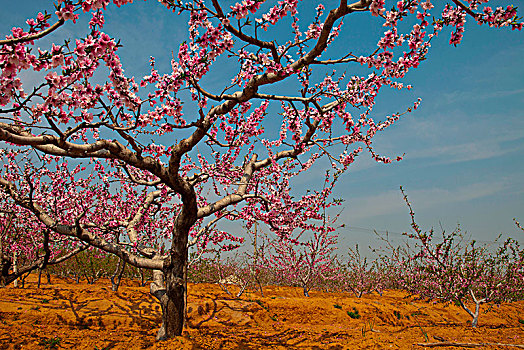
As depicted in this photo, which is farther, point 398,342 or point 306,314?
point 306,314

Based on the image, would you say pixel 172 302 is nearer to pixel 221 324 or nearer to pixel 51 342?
pixel 51 342

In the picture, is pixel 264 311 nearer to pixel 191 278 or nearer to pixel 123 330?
pixel 123 330

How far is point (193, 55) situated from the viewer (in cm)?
512

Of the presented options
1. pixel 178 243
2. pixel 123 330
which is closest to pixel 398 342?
pixel 178 243

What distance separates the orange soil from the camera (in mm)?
6262

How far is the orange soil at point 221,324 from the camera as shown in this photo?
20.5 ft

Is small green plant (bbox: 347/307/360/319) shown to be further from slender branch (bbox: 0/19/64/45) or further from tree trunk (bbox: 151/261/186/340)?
slender branch (bbox: 0/19/64/45)

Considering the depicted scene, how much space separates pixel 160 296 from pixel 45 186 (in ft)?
24.0

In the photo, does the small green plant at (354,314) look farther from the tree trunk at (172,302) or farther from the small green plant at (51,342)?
the small green plant at (51,342)

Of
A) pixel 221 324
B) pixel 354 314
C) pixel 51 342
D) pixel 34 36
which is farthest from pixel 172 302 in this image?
pixel 354 314

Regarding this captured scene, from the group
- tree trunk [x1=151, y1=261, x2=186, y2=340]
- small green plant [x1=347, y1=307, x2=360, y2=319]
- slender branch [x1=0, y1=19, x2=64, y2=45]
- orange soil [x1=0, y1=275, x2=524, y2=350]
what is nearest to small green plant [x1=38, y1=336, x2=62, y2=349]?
orange soil [x1=0, y1=275, x2=524, y2=350]

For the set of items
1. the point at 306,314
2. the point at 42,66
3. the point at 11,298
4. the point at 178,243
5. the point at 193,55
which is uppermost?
the point at 193,55

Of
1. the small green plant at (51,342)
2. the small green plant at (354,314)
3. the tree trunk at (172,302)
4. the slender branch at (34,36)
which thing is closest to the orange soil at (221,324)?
the small green plant at (51,342)

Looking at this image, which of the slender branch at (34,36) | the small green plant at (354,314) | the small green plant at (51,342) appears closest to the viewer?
the slender branch at (34,36)
